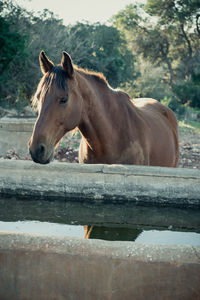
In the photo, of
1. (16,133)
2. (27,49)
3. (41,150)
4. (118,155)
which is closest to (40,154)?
(41,150)

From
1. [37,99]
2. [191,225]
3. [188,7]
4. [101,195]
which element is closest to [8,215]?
[101,195]

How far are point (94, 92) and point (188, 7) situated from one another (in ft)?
77.5

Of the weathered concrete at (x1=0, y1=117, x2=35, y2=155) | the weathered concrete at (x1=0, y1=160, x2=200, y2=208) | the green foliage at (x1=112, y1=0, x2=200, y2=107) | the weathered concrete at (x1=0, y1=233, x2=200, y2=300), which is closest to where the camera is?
the weathered concrete at (x1=0, y1=233, x2=200, y2=300)

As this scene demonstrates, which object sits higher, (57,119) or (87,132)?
(57,119)

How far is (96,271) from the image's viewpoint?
133 centimetres

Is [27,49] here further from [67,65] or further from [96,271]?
[96,271]

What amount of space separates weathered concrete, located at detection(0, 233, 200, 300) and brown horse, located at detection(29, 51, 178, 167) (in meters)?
0.91

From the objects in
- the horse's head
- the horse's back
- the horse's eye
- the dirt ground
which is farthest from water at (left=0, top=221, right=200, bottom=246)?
the dirt ground

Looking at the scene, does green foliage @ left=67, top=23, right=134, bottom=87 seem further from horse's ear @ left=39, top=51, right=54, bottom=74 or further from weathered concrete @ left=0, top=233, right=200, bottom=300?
weathered concrete @ left=0, top=233, right=200, bottom=300

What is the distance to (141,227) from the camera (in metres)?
2.35

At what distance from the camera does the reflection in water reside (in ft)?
7.25

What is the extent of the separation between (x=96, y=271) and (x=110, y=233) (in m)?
0.93

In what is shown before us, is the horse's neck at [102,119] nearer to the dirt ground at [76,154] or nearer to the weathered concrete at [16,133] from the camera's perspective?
the dirt ground at [76,154]

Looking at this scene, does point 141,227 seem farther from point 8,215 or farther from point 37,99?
point 37,99
